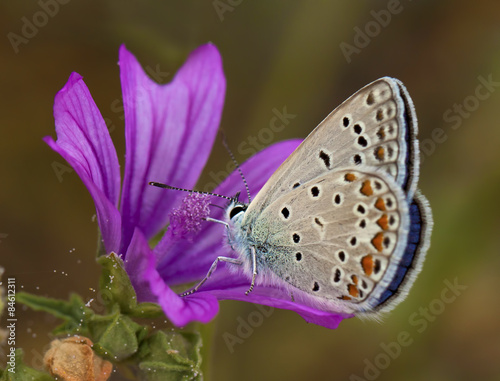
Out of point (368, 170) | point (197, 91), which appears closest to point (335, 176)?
point (368, 170)

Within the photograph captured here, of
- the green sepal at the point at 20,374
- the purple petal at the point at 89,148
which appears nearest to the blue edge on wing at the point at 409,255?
the purple petal at the point at 89,148

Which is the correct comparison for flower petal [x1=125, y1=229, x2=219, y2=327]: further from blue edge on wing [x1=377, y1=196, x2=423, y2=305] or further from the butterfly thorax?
blue edge on wing [x1=377, y1=196, x2=423, y2=305]

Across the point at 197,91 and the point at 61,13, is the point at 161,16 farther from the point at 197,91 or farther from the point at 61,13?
the point at 197,91

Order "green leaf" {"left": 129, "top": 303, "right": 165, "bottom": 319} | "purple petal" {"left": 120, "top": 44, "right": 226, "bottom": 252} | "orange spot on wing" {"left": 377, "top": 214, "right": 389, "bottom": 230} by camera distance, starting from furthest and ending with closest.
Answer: "purple petal" {"left": 120, "top": 44, "right": 226, "bottom": 252}, "green leaf" {"left": 129, "top": 303, "right": 165, "bottom": 319}, "orange spot on wing" {"left": 377, "top": 214, "right": 389, "bottom": 230}

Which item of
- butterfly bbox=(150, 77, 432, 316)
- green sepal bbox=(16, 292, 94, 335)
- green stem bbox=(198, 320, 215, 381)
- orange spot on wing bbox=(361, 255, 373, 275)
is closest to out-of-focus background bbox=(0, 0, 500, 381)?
green stem bbox=(198, 320, 215, 381)

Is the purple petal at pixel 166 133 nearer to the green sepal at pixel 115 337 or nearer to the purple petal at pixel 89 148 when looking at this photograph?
the purple petal at pixel 89 148
